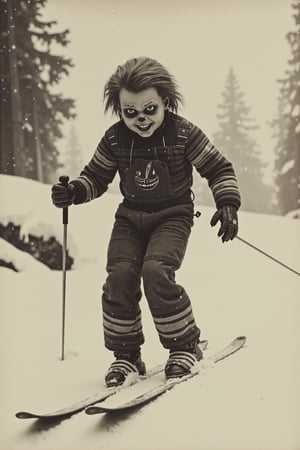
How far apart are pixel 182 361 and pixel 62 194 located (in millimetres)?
625

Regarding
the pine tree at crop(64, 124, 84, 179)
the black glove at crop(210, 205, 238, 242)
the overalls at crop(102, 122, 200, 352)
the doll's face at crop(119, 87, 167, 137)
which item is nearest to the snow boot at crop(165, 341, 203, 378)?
the overalls at crop(102, 122, 200, 352)

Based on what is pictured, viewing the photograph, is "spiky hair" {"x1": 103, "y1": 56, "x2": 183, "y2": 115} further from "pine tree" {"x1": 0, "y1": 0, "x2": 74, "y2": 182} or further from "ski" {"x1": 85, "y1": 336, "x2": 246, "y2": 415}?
"ski" {"x1": 85, "y1": 336, "x2": 246, "y2": 415}

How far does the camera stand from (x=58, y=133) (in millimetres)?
2740

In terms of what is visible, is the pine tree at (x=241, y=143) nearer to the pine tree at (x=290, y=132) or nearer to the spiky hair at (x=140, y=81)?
the pine tree at (x=290, y=132)

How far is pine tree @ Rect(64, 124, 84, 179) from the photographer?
2610mm

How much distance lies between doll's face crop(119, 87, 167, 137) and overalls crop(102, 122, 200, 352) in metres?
0.07

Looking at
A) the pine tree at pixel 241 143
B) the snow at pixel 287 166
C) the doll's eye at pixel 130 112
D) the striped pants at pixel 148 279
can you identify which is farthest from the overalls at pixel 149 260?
the snow at pixel 287 166

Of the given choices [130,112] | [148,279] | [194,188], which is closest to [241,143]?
[194,188]

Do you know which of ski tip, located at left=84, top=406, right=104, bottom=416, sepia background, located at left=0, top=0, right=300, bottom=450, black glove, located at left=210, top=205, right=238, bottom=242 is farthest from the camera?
sepia background, located at left=0, top=0, right=300, bottom=450

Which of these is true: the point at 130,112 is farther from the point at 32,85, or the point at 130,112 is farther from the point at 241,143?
the point at 32,85

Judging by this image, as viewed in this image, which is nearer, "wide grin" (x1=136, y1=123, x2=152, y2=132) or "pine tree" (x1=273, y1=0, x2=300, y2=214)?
"wide grin" (x1=136, y1=123, x2=152, y2=132)

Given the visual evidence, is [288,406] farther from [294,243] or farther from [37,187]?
[37,187]

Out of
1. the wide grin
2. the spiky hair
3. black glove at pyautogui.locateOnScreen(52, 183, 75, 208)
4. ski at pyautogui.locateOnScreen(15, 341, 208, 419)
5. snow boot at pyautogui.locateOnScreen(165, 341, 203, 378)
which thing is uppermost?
the spiky hair

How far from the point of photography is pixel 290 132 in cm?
256
